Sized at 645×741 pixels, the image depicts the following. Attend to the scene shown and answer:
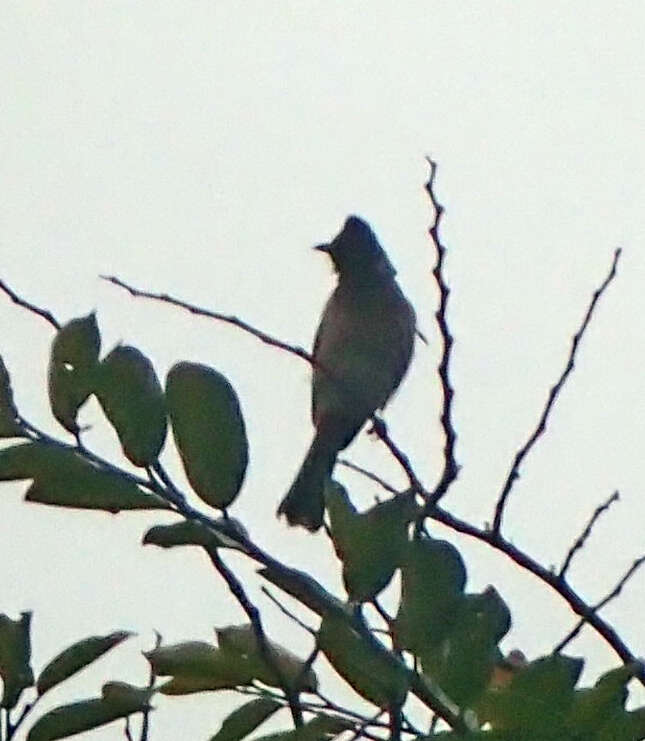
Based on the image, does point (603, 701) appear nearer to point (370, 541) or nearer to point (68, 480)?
point (370, 541)

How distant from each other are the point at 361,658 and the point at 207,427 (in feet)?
0.90

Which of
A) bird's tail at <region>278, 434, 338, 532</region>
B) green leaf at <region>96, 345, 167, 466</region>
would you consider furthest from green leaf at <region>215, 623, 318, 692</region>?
bird's tail at <region>278, 434, 338, 532</region>

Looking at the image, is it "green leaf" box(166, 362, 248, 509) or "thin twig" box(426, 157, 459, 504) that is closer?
"green leaf" box(166, 362, 248, 509)

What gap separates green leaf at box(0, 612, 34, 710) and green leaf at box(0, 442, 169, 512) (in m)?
0.24

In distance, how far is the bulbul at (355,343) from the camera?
5105 millimetres

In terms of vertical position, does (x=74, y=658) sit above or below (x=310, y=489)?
below

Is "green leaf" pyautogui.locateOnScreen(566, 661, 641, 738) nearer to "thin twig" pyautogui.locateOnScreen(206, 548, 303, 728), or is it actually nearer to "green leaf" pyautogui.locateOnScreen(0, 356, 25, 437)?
"thin twig" pyautogui.locateOnScreen(206, 548, 303, 728)

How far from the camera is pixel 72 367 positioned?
141cm

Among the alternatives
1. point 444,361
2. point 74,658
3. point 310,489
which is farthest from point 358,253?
point 74,658

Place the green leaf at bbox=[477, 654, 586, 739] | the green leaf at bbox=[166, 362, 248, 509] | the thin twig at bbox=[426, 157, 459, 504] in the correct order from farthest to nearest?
the thin twig at bbox=[426, 157, 459, 504] < the green leaf at bbox=[166, 362, 248, 509] < the green leaf at bbox=[477, 654, 586, 739]

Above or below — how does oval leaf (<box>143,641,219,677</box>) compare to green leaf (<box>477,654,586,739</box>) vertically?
above

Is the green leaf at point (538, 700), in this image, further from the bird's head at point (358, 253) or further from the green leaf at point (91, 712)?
the bird's head at point (358, 253)

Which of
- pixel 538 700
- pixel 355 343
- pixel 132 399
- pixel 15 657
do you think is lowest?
pixel 538 700

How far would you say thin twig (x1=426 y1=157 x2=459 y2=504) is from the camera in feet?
7.01
